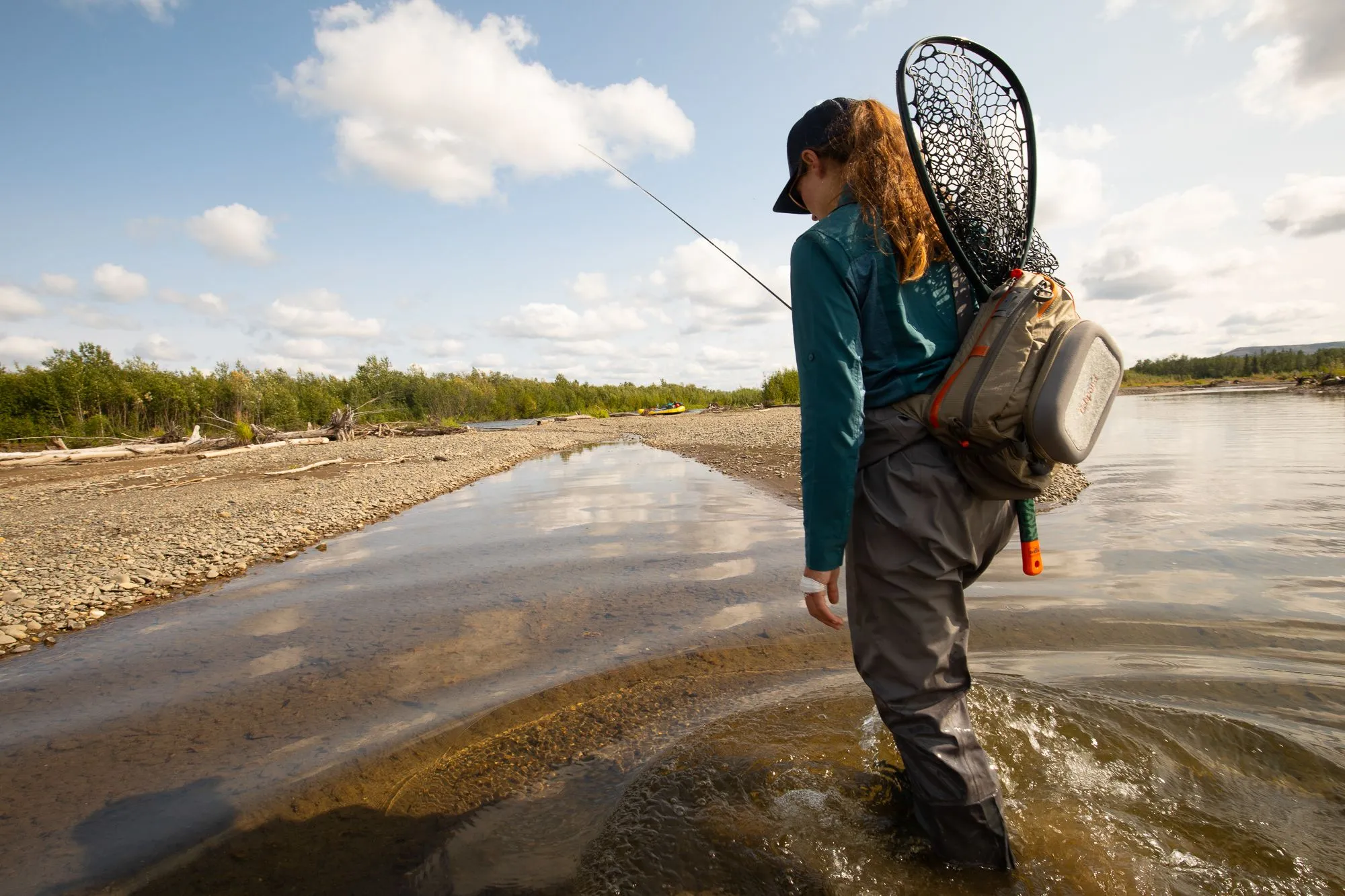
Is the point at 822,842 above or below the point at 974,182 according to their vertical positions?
below

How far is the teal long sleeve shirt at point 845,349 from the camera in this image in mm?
1905

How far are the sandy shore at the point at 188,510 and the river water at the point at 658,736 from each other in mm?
851

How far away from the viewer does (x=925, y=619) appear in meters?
1.96

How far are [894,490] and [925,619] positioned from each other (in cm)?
40

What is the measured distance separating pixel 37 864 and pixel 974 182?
4.15 meters

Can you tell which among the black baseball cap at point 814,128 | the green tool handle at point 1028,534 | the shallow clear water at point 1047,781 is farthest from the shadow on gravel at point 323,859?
the black baseball cap at point 814,128

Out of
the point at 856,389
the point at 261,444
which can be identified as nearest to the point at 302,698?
the point at 856,389

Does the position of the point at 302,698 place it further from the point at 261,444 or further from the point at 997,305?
the point at 261,444

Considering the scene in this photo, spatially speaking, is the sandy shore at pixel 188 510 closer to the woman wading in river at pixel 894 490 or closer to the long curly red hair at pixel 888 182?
the woman wading in river at pixel 894 490

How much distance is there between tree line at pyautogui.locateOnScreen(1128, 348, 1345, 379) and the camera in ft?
274

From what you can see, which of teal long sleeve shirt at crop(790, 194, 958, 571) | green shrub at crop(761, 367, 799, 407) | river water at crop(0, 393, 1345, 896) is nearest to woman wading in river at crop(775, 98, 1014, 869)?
teal long sleeve shirt at crop(790, 194, 958, 571)

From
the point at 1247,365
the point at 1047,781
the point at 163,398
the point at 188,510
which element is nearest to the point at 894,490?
the point at 1047,781

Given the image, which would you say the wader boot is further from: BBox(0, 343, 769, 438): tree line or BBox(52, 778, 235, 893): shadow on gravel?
BBox(0, 343, 769, 438): tree line

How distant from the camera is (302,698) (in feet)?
12.4
